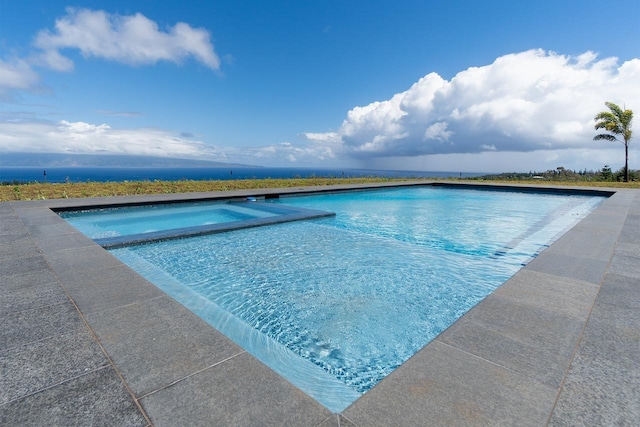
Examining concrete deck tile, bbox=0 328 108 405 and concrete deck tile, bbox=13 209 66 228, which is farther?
concrete deck tile, bbox=13 209 66 228

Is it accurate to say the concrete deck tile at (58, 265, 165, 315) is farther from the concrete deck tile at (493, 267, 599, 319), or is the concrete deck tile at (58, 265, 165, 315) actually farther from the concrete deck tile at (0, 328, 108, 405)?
the concrete deck tile at (493, 267, 599, 319)

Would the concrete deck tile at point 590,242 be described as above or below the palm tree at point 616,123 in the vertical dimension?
below

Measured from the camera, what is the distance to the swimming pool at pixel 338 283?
9.17ft

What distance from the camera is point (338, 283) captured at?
4.35m

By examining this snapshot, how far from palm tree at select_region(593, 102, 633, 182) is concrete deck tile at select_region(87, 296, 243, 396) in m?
28.0

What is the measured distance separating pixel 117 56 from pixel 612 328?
24.2 metres

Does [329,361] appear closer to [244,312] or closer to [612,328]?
[244,312]

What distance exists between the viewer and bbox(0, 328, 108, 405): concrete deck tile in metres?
1.75

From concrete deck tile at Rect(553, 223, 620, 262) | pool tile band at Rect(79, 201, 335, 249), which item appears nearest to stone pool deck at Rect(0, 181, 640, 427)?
concrete deck tile at Rect(553, 223, 620, 262)

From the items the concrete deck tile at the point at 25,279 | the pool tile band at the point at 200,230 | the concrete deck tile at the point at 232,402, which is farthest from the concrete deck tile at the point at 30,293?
the pool tile band at the point at 200,230

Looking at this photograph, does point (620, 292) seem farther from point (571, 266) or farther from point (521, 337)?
point (521, 337)

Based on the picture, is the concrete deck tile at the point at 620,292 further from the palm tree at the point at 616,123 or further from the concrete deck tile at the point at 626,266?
the palm tree at the point at 616,123

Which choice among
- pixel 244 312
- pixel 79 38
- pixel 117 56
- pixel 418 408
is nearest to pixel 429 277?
pixel 244 312

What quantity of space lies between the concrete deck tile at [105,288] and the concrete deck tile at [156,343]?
20 centimetres
